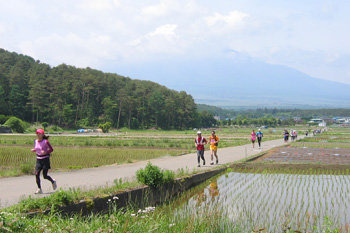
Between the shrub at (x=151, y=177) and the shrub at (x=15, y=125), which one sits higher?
the shrub at (x=15, y=125)

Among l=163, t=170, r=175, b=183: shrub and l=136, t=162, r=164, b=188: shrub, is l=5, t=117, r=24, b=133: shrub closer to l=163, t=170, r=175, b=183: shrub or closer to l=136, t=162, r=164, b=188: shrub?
l=163, t=170, r=175, b=183: shrub

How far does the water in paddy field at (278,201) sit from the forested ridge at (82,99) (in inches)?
3099

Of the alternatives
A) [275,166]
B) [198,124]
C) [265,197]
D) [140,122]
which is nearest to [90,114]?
[140,122]

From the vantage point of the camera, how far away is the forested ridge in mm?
89000

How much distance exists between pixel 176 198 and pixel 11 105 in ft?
281

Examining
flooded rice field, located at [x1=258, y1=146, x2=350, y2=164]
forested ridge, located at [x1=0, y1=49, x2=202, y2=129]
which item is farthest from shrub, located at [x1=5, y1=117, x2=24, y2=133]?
flooded rice field, located at [x1=258, y1=146, x2=350, y2=164]

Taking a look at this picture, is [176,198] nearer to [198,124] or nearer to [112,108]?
[112,108]

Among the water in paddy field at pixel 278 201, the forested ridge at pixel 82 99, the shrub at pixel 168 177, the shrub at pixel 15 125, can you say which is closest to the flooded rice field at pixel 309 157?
the water in paddy field at pixel 278 201

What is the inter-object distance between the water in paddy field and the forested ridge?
78727 millimetres

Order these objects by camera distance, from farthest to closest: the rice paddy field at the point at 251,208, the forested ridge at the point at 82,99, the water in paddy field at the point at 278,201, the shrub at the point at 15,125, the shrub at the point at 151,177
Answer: the forested ridge at the point at 82,99
the shrub at the point at 15,125
the shrub at the point at 151,177
the water in paddy field at the point at 278,201
the rice paddy field at the point at 251,208

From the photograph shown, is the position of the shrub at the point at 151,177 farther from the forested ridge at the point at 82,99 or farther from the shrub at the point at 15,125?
the forested ridge at the point at 82,99

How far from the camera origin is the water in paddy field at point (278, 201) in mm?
7383

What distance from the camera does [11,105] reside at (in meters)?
88.4

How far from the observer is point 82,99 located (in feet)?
320
